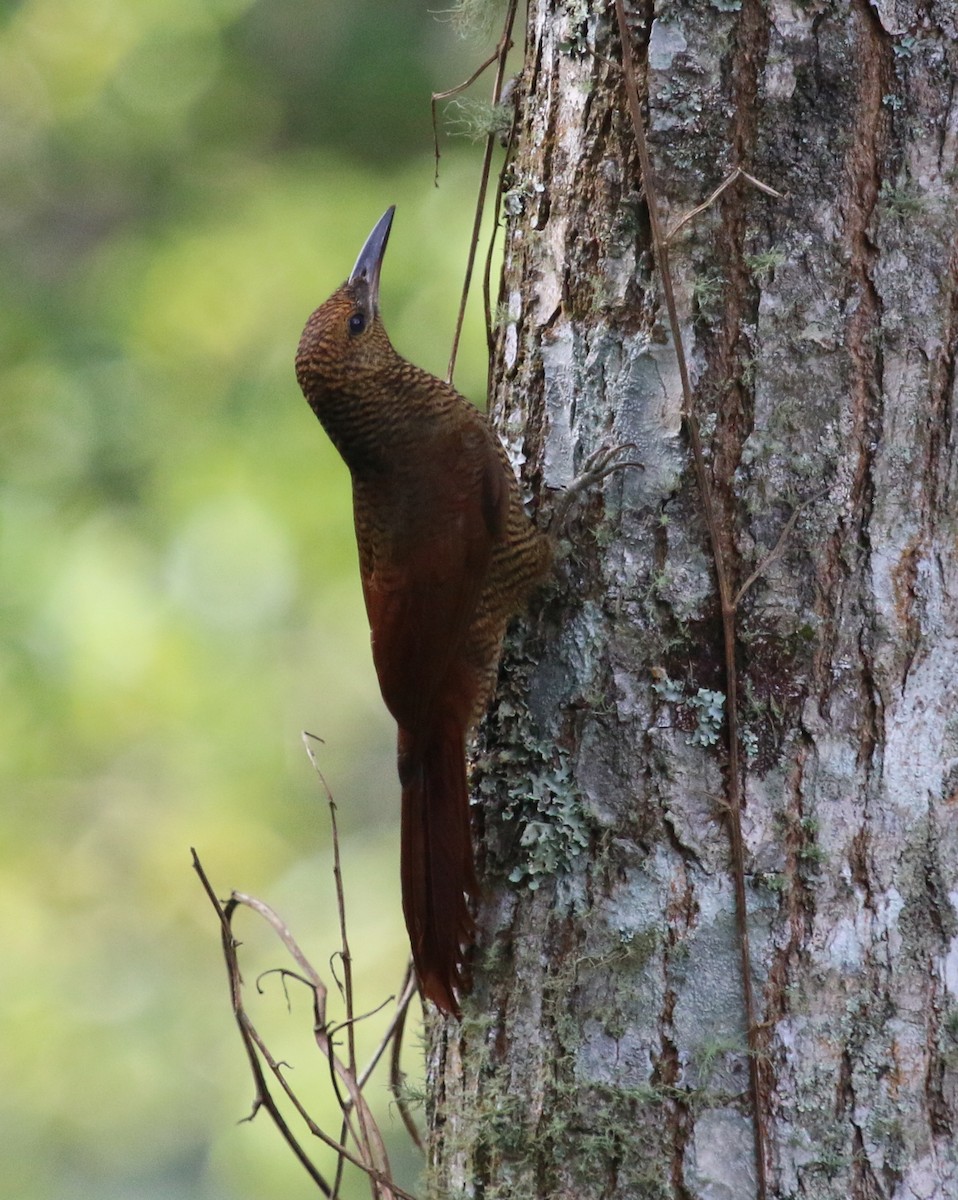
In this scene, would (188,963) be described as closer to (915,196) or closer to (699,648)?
(699,648)

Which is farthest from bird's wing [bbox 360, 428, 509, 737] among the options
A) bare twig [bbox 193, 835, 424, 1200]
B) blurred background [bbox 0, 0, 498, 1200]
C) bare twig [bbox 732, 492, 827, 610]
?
blurred background [bbox 0, 0, 498, 1200]

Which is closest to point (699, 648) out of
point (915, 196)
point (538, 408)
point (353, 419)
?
point (538, 408)

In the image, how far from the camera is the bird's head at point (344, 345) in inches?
97.9

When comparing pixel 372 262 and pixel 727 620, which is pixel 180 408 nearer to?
pixel 372 262

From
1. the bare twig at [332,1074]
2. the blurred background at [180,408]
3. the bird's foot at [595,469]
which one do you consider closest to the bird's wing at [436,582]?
the bird's foot at [595,469]

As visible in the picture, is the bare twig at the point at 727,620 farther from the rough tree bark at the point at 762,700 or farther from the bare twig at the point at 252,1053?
the bare twig at the point at 252,1053

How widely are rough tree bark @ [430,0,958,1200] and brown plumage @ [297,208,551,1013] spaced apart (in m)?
0.10

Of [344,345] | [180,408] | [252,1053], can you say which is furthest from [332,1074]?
[180,408]

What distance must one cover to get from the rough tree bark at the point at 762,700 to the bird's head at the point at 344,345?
2.58 feet

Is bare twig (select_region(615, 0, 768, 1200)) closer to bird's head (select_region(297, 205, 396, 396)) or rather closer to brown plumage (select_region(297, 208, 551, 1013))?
brown plumage (select_region(297, 208, 551, 1013))

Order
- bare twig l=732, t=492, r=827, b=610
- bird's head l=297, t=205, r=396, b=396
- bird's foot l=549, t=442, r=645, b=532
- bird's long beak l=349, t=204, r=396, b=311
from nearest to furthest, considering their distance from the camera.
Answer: bare twig l=732, t=492, r=827, b=610, bird's foot l=549, t=442, r=645, b=532, bird's head l=297, t=205, r=396, b=396, bird's long beak l=349, t=204, r=396, b=311

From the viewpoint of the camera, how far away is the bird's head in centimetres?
249

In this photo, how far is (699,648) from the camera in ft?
5.67

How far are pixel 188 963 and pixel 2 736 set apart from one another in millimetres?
1816
